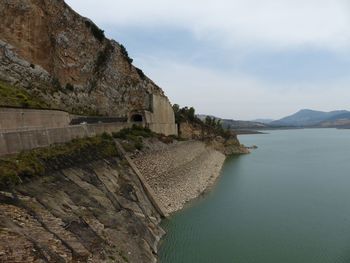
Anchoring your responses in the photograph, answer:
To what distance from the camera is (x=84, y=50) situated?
45594mm

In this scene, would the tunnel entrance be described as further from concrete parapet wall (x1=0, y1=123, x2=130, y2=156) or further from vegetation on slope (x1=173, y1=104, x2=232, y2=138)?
vegetation on slope (x1=173, y1=104, x2=232, y2=138)

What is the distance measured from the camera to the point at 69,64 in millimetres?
43562

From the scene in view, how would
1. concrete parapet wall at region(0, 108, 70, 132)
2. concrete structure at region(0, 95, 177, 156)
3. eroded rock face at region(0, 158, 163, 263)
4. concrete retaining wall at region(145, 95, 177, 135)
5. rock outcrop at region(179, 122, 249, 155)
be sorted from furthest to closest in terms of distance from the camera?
rock outcrop at region(179, 122, 249, 155)
concrete retaining wall at region(145, 95, 177, 135)
concrete parapet wall at region(0, 108, 70, 132)
concrete structure at region(0, 95, 177, 156)
eroded rock face at region(0, 158, 163, 263)

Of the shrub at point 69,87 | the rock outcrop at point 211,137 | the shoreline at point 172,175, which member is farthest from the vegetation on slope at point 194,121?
the shoreline at point 172,175

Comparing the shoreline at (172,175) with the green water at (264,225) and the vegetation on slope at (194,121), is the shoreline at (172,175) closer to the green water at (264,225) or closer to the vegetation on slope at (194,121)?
the green water at (264,225)

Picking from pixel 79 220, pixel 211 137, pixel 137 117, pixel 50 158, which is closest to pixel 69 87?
pixel 137 117

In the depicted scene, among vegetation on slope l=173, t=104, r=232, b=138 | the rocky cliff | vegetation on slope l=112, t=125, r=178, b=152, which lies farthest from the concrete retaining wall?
the rocky cliff

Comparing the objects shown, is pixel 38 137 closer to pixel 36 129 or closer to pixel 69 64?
pixel 36 129

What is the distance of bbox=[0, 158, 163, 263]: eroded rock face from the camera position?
426 inches

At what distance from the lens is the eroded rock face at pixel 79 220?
1081 cm

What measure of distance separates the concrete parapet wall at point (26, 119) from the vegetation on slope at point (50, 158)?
247cm

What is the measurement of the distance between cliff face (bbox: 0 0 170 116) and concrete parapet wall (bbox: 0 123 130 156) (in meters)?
13.2

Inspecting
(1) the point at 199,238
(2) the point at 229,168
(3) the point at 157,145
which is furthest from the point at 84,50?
(1) the point at 199,238

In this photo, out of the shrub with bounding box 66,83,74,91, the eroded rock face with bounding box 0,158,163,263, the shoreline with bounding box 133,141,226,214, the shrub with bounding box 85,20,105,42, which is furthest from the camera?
the shrub with bounding box 85,20,105,42
